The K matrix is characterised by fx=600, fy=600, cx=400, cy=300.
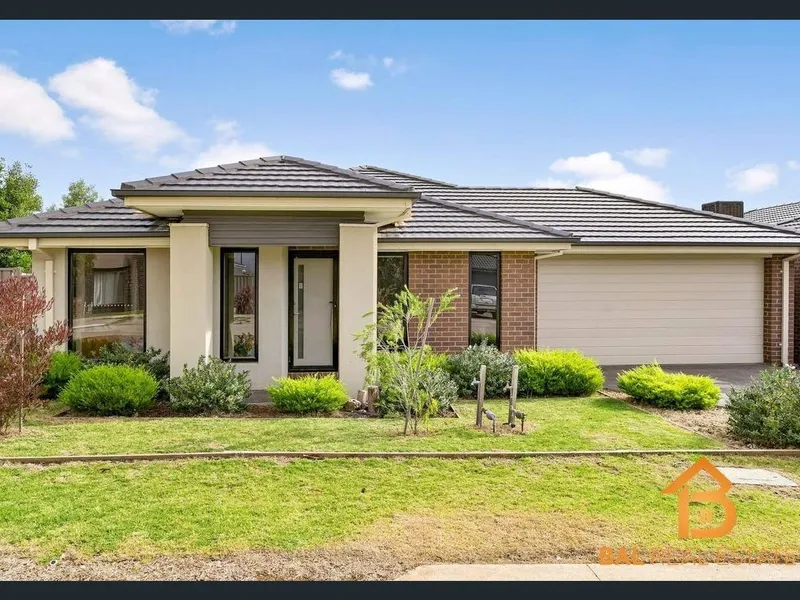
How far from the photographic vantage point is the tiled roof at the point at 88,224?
1083 centimetres

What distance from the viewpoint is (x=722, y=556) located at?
4090 millimetres

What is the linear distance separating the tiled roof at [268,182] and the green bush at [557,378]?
12.4 feet

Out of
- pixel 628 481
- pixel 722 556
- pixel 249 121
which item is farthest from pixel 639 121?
pixel 722 556

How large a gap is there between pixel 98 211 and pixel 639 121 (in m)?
13.3

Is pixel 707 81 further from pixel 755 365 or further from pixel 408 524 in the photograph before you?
pixel 408 524

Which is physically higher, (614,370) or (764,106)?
(764,106)

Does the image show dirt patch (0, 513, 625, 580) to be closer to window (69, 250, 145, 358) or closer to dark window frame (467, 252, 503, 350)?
dark window frame (467, 252, 503, 350)

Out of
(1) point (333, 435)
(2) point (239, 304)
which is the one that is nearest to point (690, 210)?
(2) point (239, 304)

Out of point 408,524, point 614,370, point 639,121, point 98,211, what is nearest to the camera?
point 408,524

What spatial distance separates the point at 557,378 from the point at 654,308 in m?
5.12

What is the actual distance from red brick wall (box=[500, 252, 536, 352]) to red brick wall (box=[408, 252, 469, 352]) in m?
0.75

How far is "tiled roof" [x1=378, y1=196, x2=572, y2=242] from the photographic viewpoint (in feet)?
38.4

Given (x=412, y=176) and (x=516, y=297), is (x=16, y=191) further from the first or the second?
(x=516, y=297)

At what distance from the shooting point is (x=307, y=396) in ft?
28.6
